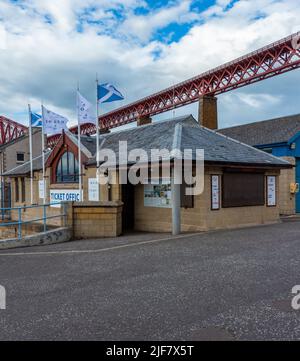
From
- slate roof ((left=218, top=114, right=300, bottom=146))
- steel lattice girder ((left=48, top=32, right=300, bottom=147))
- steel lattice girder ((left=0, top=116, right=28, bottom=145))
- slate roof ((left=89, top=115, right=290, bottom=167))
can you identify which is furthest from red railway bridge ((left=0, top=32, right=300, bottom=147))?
steel lattice girder ((left=0, top=116, right=28, bottom=145))

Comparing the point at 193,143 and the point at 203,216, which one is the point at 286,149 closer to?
the point at 193,143

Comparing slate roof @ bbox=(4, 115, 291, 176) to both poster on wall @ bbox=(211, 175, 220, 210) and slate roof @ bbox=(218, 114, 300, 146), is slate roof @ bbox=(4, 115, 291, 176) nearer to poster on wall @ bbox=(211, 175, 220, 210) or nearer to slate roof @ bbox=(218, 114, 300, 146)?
poster on wall @ bbox=(211, 175, 220, 210)

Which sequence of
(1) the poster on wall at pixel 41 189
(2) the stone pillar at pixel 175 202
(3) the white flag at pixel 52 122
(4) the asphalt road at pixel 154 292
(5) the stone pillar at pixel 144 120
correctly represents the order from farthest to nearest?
(5) the stone pillar at pixel 144 120, (1) the poster on wall at pixel 41 189, (3) the white flag at pixel 52 122, (2) the stone pillar at pixel 175 202, (4) the asphalt road at pixel 154 292

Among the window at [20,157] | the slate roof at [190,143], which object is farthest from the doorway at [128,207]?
the window at [20,157]

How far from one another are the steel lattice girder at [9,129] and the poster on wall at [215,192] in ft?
221

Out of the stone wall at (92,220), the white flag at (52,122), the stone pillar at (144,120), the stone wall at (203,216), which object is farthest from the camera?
the stone pillar at (144,120)

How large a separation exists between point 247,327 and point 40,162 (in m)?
21.7

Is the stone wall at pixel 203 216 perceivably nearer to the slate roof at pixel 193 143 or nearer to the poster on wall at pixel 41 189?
the slate roof at pixel 193 143

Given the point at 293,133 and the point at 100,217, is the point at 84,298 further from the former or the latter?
the point at 293,133

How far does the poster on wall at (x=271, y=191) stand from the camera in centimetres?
1483

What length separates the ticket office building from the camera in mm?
12523

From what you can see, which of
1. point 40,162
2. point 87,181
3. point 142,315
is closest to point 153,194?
point 87,181

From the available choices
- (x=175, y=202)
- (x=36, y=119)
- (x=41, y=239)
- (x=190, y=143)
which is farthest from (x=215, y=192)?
(x=36, y=119)
